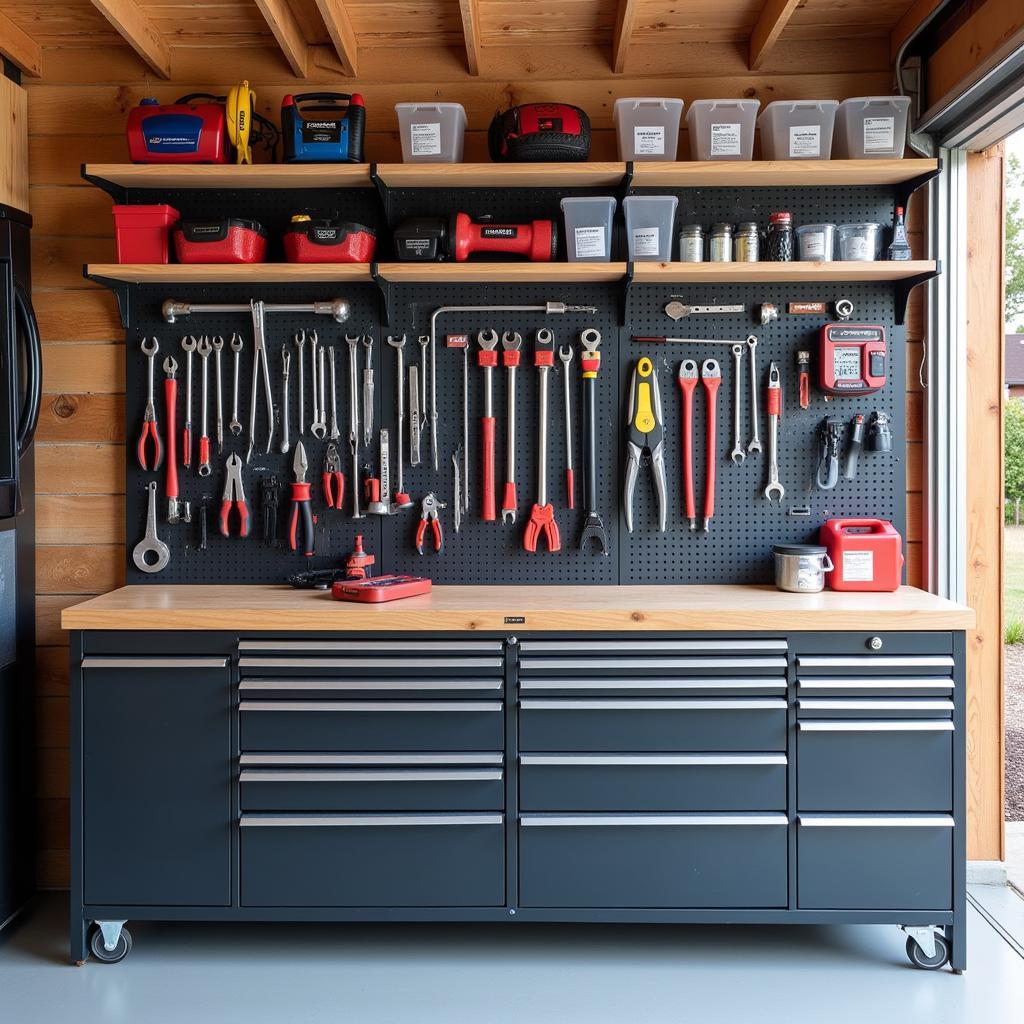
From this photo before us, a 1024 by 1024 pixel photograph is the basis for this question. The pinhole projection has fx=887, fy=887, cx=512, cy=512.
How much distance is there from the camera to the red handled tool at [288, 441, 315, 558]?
2.70 meters

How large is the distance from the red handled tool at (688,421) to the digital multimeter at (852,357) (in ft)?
1.26

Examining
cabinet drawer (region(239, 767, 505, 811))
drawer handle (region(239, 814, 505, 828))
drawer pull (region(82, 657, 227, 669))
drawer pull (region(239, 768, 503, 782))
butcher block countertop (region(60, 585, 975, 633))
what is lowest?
drawer handle (region(239, 814, 505, 828))

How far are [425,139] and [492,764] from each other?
5.64 feet

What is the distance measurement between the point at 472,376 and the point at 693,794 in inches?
53.6

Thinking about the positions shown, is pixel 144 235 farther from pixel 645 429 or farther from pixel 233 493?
pixel 645 429

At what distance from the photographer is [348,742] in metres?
2.25

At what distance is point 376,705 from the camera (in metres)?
2.24

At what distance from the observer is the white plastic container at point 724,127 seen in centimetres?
248

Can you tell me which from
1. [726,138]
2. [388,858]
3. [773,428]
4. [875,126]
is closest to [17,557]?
[388,858]

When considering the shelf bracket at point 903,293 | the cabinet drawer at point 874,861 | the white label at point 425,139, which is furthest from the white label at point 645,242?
the cabinet drawer at point 874,861

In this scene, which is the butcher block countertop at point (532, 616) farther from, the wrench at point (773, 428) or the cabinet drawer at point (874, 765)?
the wrench at point (773, 428)

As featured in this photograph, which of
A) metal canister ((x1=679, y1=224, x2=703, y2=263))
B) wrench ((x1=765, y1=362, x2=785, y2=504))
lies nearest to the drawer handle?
wrench ((x1=765, y1=362, x2=785, y2=504))

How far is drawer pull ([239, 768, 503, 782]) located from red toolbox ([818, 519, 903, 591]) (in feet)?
3.66

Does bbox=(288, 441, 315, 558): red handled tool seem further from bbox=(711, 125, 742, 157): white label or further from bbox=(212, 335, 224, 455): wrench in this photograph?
bbox=(711, 125, 742, 157): white label
